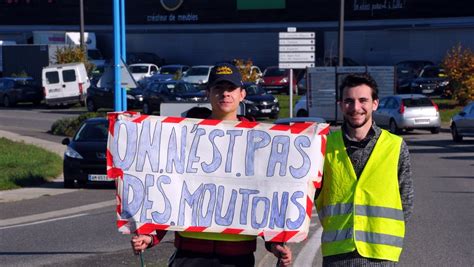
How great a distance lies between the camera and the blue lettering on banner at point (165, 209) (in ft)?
18.5

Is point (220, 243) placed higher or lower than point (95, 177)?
higher

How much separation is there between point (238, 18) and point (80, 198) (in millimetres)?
52510

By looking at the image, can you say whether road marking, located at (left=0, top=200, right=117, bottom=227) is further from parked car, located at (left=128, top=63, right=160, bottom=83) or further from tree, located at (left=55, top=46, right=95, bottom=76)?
parked car, located at (left=128, top=63, right=160, bottom=83)

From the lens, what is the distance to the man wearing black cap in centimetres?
548

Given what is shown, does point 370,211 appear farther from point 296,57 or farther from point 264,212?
point 296,57

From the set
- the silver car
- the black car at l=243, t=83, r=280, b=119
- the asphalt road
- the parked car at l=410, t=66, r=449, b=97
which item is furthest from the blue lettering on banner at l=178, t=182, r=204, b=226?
the parked car at l=410, t=66, r=449, b=97

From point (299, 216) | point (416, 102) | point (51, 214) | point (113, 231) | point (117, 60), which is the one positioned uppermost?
point (117, 60)

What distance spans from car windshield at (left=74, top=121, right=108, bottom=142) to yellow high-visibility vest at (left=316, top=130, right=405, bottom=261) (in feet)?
58.7

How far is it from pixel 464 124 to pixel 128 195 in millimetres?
29569

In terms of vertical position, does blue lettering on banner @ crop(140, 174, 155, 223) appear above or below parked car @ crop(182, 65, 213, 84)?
above

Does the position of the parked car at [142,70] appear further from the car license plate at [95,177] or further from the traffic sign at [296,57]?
the car license plate at [95,177]

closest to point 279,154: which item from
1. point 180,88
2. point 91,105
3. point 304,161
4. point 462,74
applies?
point 304,161

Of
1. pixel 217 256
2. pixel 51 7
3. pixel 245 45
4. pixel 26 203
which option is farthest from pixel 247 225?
pixel 51 7

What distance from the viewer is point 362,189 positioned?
560 cm
